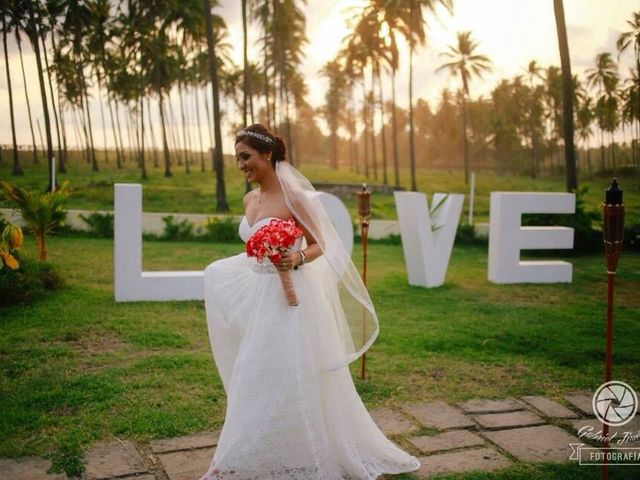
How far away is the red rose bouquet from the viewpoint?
3092mm

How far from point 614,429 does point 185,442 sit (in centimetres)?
311

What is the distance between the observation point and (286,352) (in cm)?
317

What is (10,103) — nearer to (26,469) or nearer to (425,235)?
(425,235)

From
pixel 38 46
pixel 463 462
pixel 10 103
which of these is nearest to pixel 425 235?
pixel 463 462

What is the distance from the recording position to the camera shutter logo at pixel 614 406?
4.27 metres

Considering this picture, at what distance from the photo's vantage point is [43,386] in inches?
189

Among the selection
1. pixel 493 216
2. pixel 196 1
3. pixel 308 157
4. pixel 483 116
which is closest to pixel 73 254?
pixel 493 216

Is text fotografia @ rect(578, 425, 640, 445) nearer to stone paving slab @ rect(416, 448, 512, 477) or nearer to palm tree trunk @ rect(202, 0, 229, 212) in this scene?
stone paving slab @ rect(416, 448, 512, 477)

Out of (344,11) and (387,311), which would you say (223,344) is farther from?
(344,11)

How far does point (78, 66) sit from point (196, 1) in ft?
28.2

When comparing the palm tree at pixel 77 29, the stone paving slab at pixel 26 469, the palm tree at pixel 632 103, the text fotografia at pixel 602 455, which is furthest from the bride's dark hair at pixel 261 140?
the palm tree at pixel 632 103

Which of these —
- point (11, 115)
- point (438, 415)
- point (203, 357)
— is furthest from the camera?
point (11, 115)

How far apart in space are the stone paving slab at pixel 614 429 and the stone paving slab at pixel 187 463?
103 inches

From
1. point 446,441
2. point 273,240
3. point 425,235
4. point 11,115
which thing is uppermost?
point 11,115
